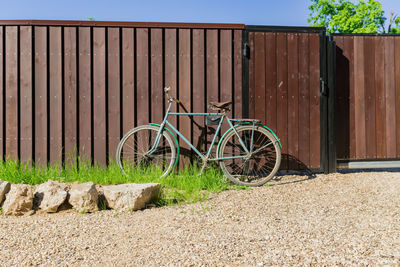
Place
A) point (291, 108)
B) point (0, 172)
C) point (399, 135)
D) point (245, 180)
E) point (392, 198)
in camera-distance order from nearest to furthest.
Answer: point (392, 198)
point (0, 172)
point (245, 180)
point (291, 108)
point (399, 135)

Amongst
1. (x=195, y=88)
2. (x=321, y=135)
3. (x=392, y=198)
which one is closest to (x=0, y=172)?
(x=195, y=88)

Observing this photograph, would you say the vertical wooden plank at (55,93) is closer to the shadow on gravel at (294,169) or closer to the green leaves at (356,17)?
the shadow on gravel at (294,169)

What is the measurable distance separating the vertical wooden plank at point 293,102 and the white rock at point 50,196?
306cm

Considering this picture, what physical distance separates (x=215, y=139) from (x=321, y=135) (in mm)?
1565

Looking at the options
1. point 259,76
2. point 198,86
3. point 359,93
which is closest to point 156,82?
point 198,86

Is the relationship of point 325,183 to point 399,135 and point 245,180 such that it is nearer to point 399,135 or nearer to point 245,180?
point 245,180

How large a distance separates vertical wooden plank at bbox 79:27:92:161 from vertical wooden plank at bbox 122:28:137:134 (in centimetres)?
46

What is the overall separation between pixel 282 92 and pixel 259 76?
Answer: 40cm

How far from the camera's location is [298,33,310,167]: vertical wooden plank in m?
4.94

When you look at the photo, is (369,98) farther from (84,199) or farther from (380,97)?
(84,199)

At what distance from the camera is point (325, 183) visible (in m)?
4.61

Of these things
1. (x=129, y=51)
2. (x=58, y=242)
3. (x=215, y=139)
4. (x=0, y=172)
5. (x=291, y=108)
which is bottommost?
(x=58, y=242)

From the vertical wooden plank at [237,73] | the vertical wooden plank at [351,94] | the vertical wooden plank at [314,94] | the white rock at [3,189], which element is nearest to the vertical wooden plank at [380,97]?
the vertical wooden plank at [351,94]

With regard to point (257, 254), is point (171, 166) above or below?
above
